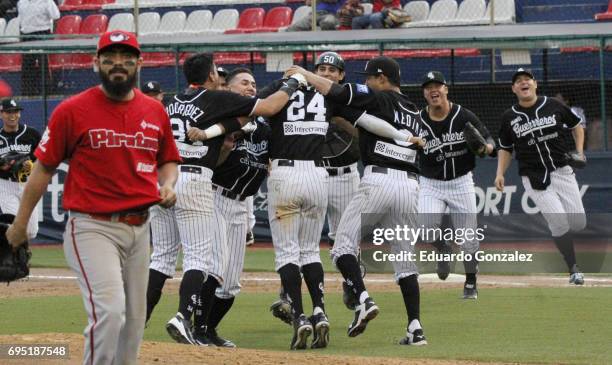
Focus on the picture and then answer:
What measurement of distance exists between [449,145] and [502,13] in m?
8.24

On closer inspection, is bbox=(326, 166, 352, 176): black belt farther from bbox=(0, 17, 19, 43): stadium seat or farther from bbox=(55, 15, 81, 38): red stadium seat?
bbox=(0, 17, 19, 43): stadium seat

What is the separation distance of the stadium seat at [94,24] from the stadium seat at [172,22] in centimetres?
119

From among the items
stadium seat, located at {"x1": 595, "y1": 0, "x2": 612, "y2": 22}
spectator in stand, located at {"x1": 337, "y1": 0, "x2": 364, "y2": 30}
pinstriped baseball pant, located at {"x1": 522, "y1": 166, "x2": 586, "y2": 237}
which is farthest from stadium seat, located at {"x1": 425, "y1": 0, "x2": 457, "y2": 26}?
pinstriped baseball pant, located at {"x1": 522, "y1": 166, "x2": 586, "y2": 237}

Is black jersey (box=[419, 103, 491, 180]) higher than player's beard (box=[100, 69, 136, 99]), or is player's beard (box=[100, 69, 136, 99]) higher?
player's beard (box=[100, 69, 136, 99])

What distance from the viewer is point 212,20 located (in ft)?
72.3

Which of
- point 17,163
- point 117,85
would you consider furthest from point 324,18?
point 117,85

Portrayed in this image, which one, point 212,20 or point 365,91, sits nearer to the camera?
point 365,91

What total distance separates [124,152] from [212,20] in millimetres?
16248

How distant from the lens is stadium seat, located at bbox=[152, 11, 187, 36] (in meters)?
21.7

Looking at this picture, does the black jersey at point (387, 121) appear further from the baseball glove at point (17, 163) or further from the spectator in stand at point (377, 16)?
the spectator in stand at point (377, 16)

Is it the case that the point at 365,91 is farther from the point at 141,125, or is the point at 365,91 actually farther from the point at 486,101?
the point at 486,101

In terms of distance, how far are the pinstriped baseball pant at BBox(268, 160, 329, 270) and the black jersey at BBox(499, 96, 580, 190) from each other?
4.74 meters

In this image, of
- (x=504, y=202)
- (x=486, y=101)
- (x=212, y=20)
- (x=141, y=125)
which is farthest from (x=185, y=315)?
(x=212, y=20)

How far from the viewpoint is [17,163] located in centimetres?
1245
